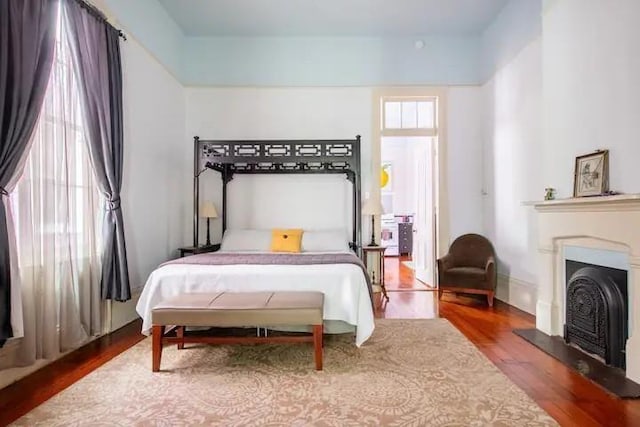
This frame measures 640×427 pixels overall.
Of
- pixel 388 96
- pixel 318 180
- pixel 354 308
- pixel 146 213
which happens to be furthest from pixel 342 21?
pixel 354 308

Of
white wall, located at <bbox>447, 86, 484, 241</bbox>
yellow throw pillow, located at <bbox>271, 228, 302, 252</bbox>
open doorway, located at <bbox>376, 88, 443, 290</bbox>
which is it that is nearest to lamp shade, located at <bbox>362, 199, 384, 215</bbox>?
open doorway, located at <bbox>376, 88, 443, 290</bbox>

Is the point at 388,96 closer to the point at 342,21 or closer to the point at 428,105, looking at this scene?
the point at 428,105

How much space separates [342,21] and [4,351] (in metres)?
4.60

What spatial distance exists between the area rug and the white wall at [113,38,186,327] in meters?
1.36

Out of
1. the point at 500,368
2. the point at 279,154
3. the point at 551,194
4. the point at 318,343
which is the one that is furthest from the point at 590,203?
the point at 279,154

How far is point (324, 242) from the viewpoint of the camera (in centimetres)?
439

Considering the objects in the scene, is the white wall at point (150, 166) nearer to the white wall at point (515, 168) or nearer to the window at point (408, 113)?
the window at point (408, 113)

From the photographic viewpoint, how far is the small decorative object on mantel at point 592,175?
2.57 metres

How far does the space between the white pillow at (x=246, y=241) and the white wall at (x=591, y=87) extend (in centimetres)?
302

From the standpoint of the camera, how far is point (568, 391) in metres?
2.12

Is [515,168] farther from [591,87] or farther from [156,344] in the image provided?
[156,344]

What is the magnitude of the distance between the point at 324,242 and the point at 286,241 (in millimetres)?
456

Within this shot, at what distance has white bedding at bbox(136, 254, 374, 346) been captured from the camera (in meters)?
2.78

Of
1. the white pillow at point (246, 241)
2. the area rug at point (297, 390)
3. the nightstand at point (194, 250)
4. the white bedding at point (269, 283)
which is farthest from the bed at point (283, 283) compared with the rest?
the white pillow at point (246, 241)
